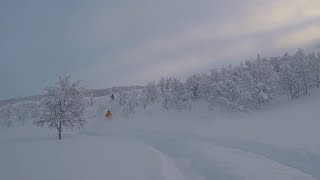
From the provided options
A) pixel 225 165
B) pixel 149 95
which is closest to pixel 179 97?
pixel 149 95

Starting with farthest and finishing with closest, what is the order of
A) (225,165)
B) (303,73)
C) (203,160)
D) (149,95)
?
(149,95) → (303,73) → (203,160) → (225,165)

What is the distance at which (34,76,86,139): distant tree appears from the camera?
53969 mm

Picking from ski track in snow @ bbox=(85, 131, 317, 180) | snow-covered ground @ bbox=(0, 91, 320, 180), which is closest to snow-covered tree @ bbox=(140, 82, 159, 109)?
→ snow-covered ground @ bbox=(0, 91, 320, 180)

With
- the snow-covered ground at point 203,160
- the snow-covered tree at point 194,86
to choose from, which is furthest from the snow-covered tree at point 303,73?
the snow-covered ground at point 203,160

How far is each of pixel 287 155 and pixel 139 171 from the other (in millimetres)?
14691

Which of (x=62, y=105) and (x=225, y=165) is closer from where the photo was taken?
(x=225, y=165)

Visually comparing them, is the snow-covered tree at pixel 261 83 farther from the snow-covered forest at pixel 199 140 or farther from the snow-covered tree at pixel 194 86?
the snow-covered tree at pixel 194 86

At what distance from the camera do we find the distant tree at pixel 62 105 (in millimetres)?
53969

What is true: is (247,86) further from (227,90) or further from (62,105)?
(62,105)

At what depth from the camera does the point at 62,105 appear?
54156 millimetres

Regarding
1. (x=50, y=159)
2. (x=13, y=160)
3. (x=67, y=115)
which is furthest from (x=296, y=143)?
(x=67, y=115)

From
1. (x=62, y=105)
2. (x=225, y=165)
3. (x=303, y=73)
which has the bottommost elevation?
(x=225, y=165)

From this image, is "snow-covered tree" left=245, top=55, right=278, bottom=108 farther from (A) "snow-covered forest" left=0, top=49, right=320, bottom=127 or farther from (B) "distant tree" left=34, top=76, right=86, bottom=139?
(B) "distant tree" left=34, top=76, right=86, bottom=139

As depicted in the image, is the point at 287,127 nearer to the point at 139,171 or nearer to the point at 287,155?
the point at 287,155
